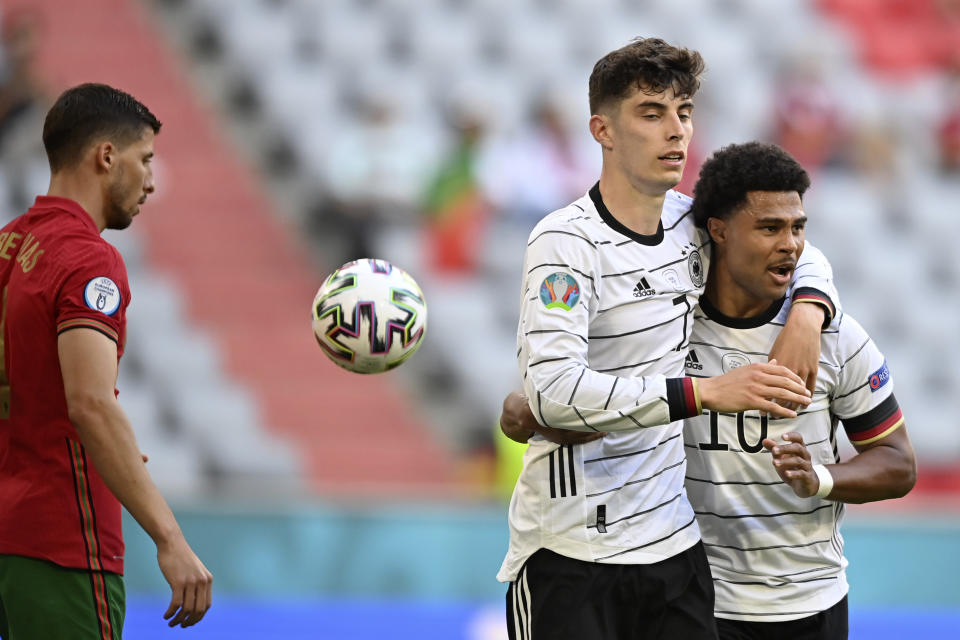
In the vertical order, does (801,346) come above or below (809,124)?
below

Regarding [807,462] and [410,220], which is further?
A: [410,220]

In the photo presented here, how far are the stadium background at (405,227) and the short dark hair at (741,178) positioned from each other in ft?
11.7

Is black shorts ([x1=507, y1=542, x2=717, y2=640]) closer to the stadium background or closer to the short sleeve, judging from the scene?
the short sleeve

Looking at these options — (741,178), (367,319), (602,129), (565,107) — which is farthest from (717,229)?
(565,107)

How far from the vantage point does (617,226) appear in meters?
3.48

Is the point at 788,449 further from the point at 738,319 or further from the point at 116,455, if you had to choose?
the point at 116,455

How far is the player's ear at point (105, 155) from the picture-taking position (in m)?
3.45

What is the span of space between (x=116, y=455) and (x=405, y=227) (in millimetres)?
6269

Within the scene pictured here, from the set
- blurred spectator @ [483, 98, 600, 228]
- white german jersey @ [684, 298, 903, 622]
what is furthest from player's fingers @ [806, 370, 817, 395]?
blurred spectator @ [483, 98, 600, 228]

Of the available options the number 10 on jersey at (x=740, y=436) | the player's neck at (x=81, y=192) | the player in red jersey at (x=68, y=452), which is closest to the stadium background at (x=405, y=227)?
the number 10 on jersey at (x=740, y=436)

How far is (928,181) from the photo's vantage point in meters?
10.6

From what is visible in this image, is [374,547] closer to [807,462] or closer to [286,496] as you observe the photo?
[286,496]

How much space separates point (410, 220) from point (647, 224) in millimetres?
5906

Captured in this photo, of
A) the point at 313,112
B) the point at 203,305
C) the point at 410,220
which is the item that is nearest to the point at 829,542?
the point at 410,220
